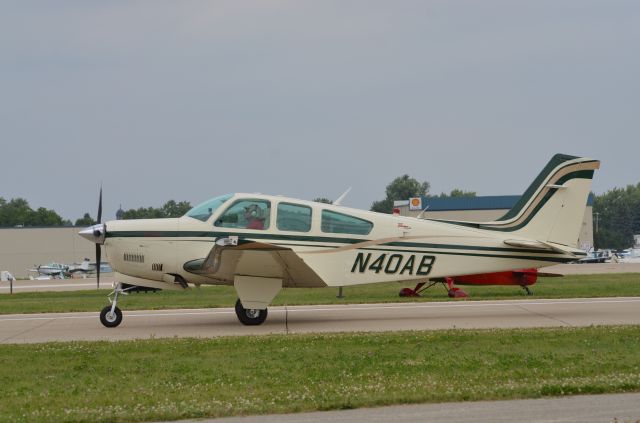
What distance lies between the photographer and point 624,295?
73.6 ft

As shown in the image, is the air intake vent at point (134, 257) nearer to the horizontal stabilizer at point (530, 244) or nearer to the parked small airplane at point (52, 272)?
the horizontal stabilizer at point (530, 244)

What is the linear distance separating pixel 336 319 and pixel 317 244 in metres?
1.96

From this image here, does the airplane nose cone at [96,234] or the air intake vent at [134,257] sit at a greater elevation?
the airplane nose cone at [96,234]

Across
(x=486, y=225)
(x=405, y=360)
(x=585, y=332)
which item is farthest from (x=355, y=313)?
(x=405, y=360)

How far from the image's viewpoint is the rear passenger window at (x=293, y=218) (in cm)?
1656

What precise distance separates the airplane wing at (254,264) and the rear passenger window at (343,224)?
106cm

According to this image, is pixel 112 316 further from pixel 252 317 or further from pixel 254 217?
pixel 254 217

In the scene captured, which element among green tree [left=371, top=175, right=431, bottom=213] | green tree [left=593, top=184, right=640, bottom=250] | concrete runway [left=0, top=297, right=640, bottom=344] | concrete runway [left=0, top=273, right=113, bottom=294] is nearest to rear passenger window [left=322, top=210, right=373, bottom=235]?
concrete runway [left=0, top=297, right=640, bottom=344]

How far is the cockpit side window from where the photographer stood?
16422 mm

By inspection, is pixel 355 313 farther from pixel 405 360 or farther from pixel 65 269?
pixel 65 269

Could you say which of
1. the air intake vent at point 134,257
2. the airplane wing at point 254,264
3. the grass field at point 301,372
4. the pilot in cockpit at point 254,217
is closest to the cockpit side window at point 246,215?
the pilot in cockpit at point 254,217

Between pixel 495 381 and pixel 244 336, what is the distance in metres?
5.71

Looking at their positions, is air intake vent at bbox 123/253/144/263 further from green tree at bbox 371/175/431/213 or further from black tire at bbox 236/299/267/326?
green tree at bbox 371/175/431/213

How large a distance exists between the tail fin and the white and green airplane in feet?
0.07
